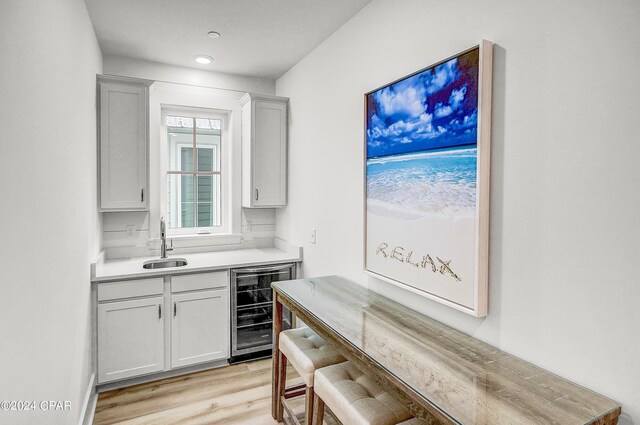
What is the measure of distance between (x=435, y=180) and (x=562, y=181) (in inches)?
20.7

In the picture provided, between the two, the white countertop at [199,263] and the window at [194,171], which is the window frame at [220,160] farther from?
the white countertop at [199,263]

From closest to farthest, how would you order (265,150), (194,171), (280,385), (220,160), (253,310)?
1. (280,385)
2. (253,310)
3. (265,150)
4. (194,171)
5. (220,160)

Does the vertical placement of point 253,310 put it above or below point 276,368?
above

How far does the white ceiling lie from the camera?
2305mm

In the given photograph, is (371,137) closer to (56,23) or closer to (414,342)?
(414,342)

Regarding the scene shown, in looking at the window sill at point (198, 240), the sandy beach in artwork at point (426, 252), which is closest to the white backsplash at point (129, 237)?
the window sill at point (198, 240)

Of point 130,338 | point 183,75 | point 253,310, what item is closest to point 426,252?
point 253,310

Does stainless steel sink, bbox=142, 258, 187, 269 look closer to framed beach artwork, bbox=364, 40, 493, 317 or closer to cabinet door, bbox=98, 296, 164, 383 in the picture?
cabinet door, bbox=98, 296, 164, 383

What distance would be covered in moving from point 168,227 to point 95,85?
1.40 m

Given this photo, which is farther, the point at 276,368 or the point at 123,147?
the point at 123,147

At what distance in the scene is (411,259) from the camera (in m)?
1.84

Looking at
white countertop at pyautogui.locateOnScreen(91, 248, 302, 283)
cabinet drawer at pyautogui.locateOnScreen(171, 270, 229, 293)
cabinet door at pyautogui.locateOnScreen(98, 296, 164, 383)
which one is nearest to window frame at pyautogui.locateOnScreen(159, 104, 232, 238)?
white countertop at pyautogui.locateOnScreen(91, 248, 302, 283)

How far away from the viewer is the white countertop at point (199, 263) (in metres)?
2.68

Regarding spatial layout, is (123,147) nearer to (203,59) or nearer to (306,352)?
(203,59)
